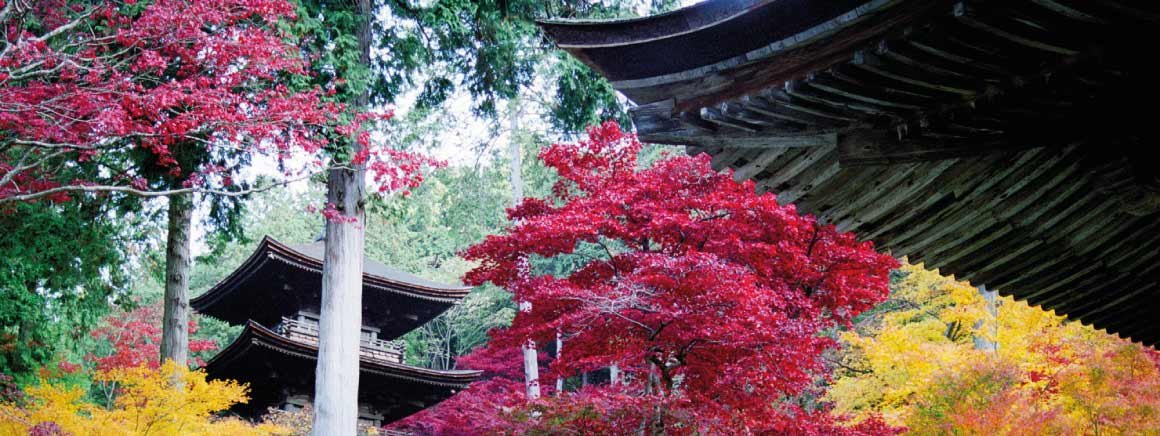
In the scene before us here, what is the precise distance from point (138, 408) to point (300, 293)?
6492mm

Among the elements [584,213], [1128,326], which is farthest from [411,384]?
[1128,326]

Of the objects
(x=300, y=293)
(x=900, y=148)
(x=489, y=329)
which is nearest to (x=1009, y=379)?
(x=489, y=329)

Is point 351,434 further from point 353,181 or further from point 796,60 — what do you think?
point 796,60

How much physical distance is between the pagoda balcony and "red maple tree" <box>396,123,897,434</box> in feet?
19.6

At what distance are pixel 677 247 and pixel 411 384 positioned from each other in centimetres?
765

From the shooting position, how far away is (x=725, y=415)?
26.6 ft

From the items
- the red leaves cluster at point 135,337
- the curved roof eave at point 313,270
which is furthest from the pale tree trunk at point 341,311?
the red leaves cluster at point 135,337

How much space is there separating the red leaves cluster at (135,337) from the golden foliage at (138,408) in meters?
7.00

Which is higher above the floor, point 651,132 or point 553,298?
point 553,298

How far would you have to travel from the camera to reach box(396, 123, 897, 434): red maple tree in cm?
816

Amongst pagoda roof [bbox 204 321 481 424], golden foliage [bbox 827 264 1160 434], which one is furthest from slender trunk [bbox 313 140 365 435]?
golden foliage [bbox 827 264 1160 434]

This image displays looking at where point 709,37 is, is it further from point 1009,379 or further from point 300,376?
point 300,376

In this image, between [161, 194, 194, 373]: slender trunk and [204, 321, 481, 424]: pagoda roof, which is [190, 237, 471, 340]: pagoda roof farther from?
[161, 194, 194, 373]: slender trunk

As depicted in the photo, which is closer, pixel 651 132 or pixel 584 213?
pixel 651 132
